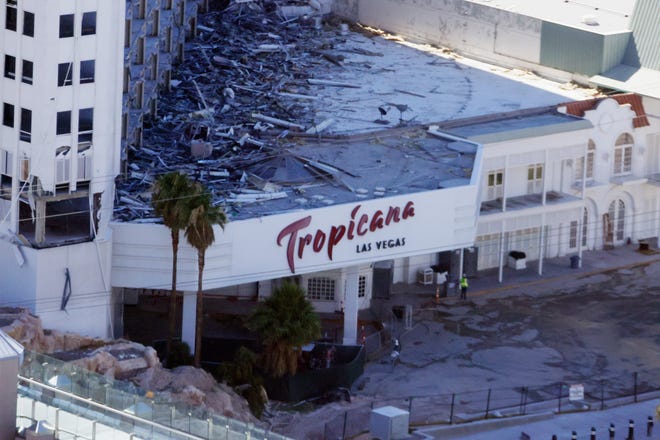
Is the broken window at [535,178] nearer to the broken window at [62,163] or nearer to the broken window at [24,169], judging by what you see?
the broken window at [62,163]

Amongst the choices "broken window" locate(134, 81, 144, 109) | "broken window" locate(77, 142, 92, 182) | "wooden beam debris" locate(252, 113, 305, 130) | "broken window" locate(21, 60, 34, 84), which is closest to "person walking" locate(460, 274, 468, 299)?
"wooden beam debris" locate(252, 113, 305, 130)

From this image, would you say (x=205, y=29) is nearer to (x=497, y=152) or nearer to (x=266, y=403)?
(x=497, y=152)

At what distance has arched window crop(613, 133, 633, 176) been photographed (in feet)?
381

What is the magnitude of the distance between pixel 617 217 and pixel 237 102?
22.2 m

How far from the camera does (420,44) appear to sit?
130375mm

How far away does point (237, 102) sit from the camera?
112875mm

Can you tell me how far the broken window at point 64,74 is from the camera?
89.9 metres

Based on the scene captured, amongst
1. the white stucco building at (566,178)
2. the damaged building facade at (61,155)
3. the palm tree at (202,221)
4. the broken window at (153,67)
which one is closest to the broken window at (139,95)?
the broken window at (153,67)

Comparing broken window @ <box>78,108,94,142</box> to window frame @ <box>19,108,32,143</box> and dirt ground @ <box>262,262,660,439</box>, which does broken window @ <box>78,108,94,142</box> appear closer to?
window frame @ <box>19,108,32,143</box>

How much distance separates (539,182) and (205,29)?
82.0 ft

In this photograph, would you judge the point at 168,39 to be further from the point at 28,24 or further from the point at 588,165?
the point at 28,24

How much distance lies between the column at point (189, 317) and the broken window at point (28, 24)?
13.6m

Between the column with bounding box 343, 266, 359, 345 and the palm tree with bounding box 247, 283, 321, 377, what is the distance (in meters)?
6.05

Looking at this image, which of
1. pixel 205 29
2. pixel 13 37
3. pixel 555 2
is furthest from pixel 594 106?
pixel 13 37
